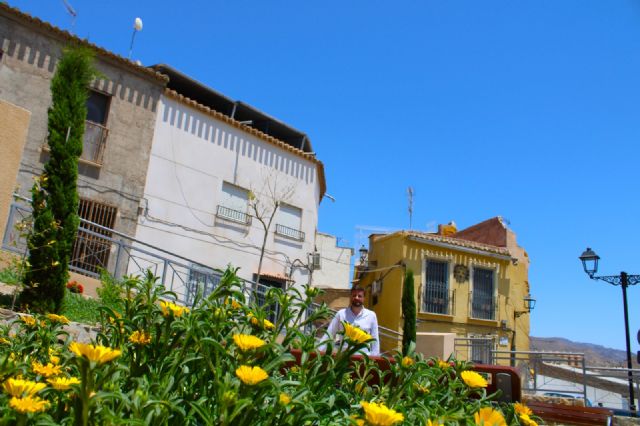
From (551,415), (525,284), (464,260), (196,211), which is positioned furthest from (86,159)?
(525,284)

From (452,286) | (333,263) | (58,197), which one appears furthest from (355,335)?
(333,263)

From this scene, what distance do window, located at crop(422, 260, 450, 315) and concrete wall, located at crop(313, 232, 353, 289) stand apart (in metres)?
4.61

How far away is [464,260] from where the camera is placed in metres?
24.0

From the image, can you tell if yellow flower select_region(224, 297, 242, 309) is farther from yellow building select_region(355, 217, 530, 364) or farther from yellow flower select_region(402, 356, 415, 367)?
yellow building select_region(355, 217, 530, 364)

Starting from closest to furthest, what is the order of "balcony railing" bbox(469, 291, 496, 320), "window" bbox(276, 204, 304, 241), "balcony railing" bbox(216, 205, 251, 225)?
"balcony railing" bbox(216, 205, 251, 225), "window" bbox(276, 204, 304, 241), "balcony railing" bbox(469, 291, 496, 320)

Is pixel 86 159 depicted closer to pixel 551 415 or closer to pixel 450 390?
pixel 551 415

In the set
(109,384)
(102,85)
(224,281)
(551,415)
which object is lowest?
(551,415)

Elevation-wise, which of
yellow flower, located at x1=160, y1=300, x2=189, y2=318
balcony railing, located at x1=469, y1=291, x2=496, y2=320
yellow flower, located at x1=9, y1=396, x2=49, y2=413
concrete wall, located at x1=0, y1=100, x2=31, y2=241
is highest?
balcony railing, located at x1=469, y1=291, x2=496, y2=320

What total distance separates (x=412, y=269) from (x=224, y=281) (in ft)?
71.6

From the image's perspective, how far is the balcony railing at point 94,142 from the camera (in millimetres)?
14102

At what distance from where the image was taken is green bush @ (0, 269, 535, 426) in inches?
45.1

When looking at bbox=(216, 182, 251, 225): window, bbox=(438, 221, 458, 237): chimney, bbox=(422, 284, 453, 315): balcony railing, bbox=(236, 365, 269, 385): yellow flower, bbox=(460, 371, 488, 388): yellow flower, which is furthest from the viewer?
bbox=(438, 221, 458, 237): chimney

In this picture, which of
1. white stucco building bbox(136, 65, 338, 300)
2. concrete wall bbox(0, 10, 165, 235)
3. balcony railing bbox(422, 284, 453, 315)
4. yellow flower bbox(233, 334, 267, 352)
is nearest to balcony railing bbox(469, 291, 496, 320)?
balcony railing bbox(422, 284, 453, 315)

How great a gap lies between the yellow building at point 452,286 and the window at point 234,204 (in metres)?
7.92
